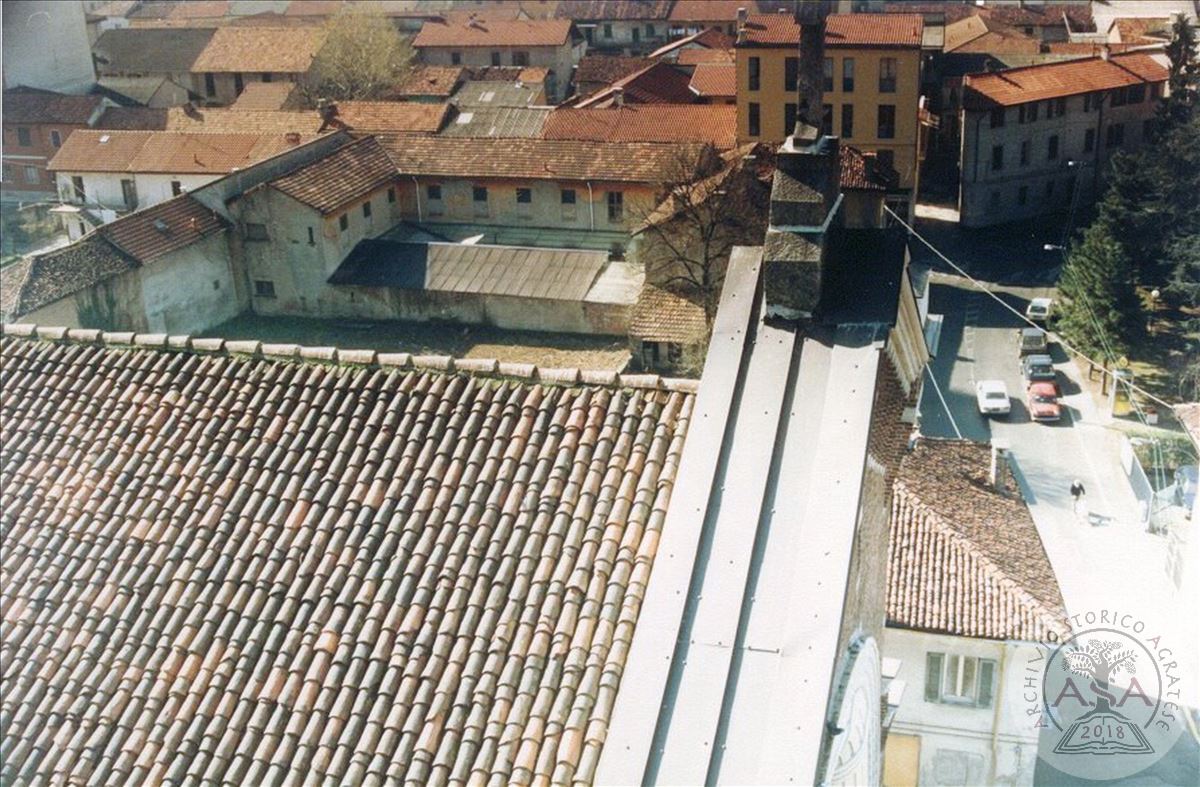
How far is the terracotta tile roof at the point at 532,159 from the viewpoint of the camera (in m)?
33.4

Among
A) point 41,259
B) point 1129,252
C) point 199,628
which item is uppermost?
point 199,628

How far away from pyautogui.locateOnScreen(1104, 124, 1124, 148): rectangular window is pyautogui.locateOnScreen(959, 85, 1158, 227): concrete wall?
0.09 metres

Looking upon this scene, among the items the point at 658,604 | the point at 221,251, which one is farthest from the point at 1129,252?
the point at 658,604

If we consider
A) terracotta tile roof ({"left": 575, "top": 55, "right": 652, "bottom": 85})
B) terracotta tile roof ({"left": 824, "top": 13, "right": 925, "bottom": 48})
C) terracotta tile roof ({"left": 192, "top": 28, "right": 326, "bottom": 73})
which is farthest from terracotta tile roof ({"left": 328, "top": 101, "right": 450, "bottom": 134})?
terracotta tile roof ({"left": 824, "top": 13, "right": 925, "bottom": 48})

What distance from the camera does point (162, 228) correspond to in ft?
95.4

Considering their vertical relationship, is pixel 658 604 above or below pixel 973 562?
above

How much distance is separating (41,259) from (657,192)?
15603 mm

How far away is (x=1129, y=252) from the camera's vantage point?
2966 centimetres

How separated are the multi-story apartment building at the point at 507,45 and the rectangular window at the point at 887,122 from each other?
21.6 meters

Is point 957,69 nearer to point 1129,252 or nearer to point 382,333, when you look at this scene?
point 1129,252

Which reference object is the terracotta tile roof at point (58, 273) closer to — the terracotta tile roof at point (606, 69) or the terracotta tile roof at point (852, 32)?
the terracotta tile roof at point (852, 32)

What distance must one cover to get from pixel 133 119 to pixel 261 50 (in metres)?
11.6

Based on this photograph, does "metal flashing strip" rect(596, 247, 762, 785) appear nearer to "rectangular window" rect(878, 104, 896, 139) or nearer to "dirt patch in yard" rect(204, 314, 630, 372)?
"dirt patch in yard" rect(204, 314, 630, 372)

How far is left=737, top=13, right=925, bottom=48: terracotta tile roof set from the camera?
1427 inches
